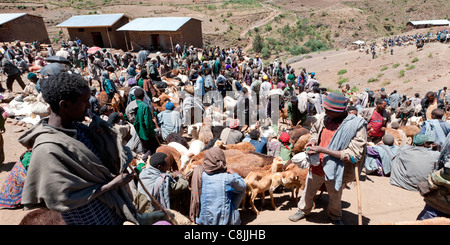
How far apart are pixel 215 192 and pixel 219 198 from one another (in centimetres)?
10

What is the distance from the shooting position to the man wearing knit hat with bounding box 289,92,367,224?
292 centimetres

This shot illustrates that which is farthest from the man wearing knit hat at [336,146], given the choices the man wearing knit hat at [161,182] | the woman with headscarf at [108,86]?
the woman with headscarf at [108,86]

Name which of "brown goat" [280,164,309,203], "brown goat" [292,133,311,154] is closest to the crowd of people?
"brown goat" [280,164,309,203]

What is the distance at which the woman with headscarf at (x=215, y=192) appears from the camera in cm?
324

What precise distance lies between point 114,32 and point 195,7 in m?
28.9

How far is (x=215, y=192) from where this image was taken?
129 inches

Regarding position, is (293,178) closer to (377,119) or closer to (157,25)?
(377,119)

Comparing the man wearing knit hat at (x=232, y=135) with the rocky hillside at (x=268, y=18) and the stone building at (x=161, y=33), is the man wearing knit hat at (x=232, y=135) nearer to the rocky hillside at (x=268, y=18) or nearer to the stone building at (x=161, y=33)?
the stone building at (x=161, y=33)

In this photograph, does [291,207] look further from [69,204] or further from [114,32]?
[114,32]

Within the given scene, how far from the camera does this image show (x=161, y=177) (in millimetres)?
3508

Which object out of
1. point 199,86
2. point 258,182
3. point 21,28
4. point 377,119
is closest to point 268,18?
point 21,28
